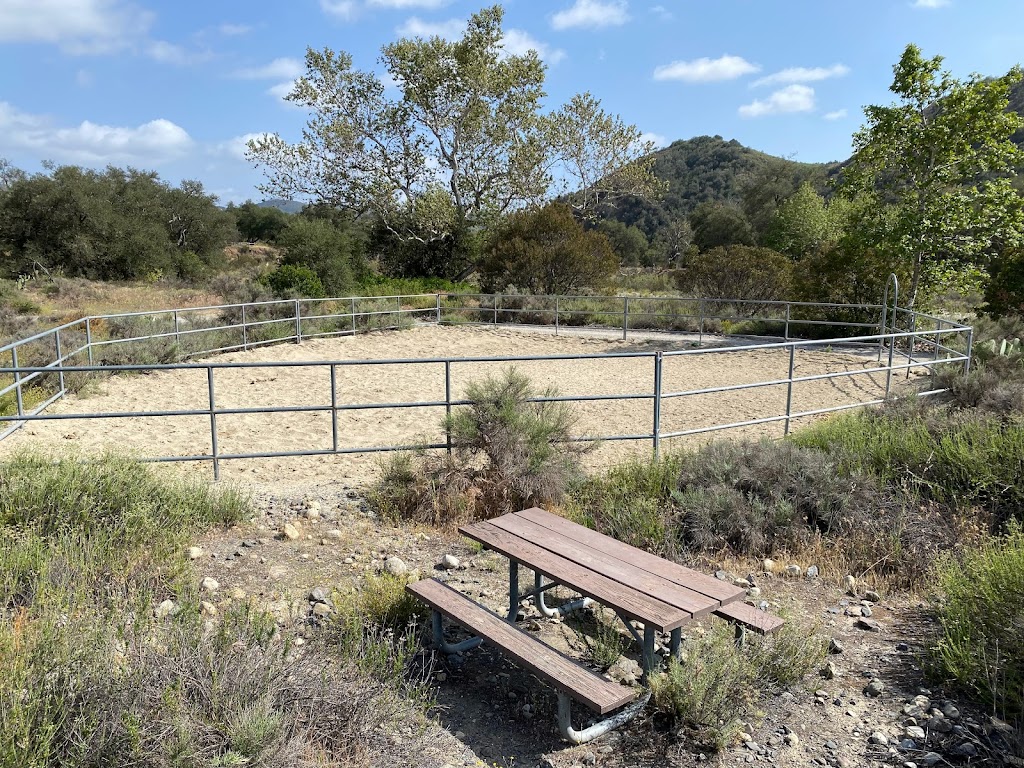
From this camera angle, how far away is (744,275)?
18.8 metres

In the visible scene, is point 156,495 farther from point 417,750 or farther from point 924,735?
point 924,735

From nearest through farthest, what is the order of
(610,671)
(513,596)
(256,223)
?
(610,671), (513,596), (256,223)

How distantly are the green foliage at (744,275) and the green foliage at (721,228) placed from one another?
88.6ft

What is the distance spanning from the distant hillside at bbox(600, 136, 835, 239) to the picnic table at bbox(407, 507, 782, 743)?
54891 millimetres

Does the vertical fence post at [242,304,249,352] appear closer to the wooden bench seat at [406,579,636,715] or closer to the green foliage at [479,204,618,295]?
the green foliage at [479,204,618,295]

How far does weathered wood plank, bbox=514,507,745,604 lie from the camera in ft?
11.0

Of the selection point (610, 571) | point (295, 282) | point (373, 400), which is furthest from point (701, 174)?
point (610, 571)

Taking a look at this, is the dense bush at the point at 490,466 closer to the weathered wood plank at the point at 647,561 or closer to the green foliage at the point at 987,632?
the weathered wood plank at the point at 647,561

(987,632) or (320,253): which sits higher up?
(320,253)

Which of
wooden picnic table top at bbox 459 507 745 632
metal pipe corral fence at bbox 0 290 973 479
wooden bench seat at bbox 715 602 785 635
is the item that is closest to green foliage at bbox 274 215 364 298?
metal pipe corral fence at bbox 0 290 973 479

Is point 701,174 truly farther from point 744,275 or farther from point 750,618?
point 750,618

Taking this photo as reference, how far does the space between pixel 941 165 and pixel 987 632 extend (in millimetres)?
12996

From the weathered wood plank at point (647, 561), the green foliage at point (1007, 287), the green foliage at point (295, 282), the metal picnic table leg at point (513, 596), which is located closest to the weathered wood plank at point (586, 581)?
the metal picnic table leg at point (513, 596)

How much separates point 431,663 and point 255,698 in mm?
848
